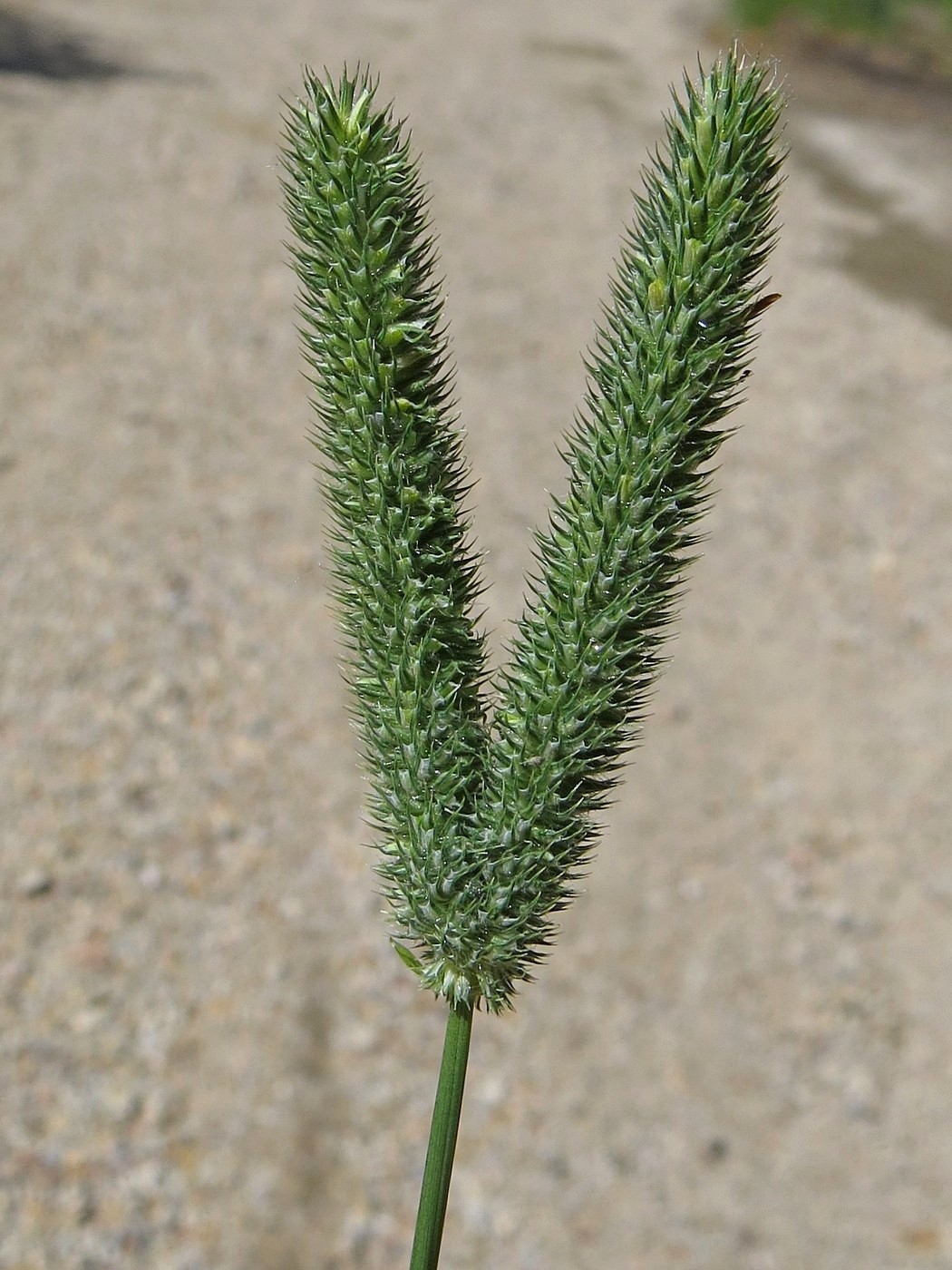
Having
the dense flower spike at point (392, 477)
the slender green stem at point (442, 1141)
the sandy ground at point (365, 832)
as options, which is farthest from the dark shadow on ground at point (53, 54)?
the slender green stem at point (442, 1141)

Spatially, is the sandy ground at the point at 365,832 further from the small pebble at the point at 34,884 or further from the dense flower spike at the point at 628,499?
the dense flower spike at the point at 628,499

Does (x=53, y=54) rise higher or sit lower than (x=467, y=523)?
higher

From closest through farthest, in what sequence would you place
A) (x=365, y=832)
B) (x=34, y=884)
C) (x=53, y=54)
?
(x=34, y=884) → (x=365, y=832) → (x=53, y=54)

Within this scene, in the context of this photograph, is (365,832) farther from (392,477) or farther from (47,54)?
(47,54)

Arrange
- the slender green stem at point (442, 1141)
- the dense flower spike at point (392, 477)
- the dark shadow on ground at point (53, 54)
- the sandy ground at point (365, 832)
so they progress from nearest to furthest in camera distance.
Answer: the dense flower spike at point (392, 477), the slender green stem at point (442, 1141), the sandy ground at point (365, 832), the dark shadow on ground at point (53, 54)

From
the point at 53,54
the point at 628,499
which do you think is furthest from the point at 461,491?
the point at 53,54

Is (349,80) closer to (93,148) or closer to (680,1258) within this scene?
(680,1258)

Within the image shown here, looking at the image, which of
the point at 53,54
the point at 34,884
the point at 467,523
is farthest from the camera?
the point at 53,54

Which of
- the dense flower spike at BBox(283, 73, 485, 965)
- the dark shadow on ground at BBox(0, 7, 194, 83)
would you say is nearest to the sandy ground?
the dark shadow on ground at BBox(0, 7, 194, 83)

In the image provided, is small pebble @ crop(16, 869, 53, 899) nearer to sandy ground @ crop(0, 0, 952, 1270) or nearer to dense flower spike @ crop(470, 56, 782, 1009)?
sandy ground @ crop(0, 0, 952, 1270)
